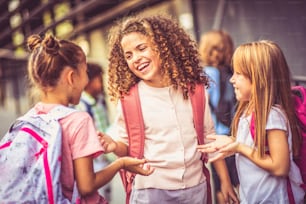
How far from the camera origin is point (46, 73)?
154 cm

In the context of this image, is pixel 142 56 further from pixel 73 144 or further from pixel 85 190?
pixel 85 190

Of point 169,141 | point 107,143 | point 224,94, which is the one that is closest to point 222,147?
point 169,141

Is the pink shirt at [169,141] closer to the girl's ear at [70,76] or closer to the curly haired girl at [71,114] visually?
the curly haired girl at [71,114]

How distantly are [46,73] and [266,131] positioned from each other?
92 cm

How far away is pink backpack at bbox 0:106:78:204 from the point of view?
4.64 feet

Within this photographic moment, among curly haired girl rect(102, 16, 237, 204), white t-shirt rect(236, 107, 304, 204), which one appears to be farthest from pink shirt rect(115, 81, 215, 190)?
white t-shirt rect(236, 107, 304, 204)

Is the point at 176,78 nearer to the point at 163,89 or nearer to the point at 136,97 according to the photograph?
the point at 163,89

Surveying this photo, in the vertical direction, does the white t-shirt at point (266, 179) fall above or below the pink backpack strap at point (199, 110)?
below

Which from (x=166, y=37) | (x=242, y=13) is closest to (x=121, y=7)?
(x=242, y=13)

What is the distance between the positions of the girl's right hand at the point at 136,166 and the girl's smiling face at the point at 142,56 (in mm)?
414

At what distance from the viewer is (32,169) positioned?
1.42 meters

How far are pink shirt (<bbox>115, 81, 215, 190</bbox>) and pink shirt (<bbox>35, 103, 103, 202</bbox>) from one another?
0.33 meters

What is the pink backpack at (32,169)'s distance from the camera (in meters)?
1.41

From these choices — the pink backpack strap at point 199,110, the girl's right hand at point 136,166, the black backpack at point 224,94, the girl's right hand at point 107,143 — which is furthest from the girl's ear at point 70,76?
the black backpack at point 224,94
